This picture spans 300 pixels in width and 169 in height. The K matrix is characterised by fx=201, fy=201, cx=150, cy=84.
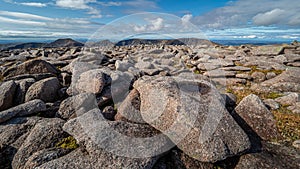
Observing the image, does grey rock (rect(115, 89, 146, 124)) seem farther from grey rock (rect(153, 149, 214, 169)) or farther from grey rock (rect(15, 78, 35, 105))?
grey rock (rect(15, 78, 35, 105))

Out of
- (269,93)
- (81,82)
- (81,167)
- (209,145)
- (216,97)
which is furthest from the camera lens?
(269,93)

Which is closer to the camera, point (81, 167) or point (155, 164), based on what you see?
point (81, 167)

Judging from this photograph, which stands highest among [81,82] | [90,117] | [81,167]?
[81,82]

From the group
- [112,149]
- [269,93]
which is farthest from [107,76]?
[269,93]

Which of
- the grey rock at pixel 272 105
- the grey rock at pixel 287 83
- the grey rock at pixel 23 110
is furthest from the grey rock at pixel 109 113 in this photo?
the grey rock at pixel 287 83

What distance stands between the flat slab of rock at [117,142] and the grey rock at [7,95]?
462 cm

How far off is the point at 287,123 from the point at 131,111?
7748 millimetres

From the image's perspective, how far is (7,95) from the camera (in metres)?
10.4

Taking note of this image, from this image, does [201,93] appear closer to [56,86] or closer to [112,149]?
[112,149]

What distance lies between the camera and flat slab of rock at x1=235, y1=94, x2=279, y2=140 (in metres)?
9.09

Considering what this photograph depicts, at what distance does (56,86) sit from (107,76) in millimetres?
2998

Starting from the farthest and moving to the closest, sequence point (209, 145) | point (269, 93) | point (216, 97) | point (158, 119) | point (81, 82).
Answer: point (269, 93)
point (81, 82)
point (216, 97)
point (158, 119)
point (209, 145)

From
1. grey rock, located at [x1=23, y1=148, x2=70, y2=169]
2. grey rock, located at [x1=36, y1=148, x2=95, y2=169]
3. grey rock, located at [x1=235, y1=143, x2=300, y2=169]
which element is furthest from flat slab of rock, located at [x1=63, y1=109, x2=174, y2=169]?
grey rock, located at [x1=235, y1=143, x2=300, y2=169]

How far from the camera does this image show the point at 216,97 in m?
9.34
